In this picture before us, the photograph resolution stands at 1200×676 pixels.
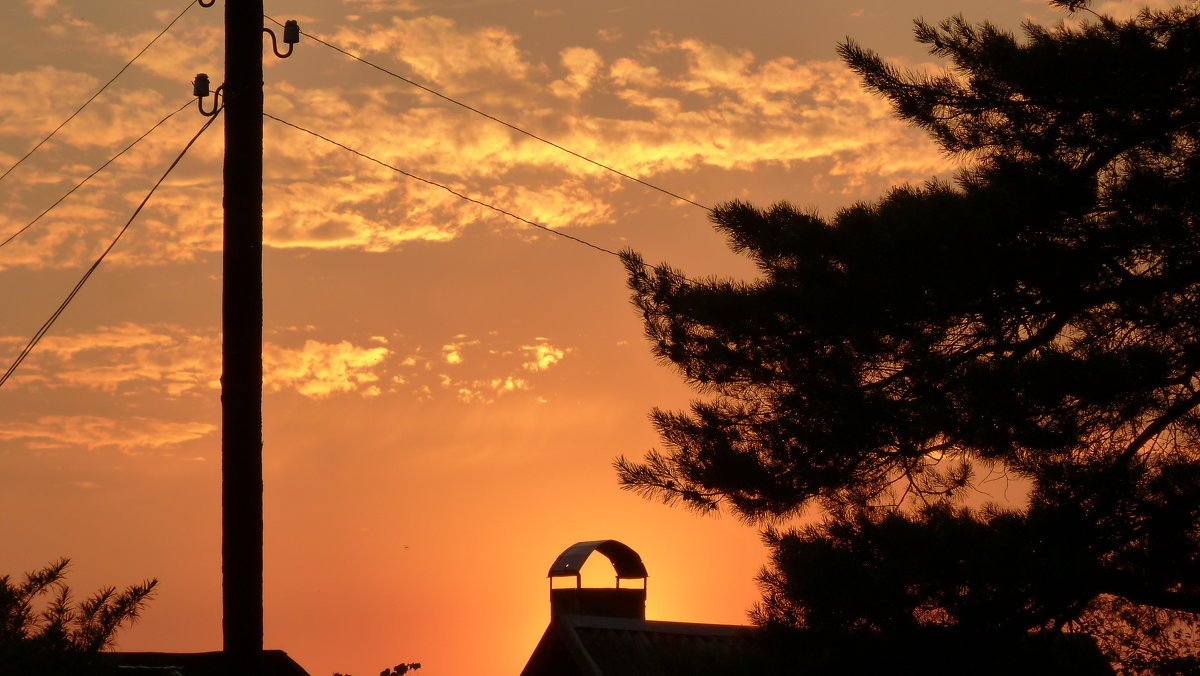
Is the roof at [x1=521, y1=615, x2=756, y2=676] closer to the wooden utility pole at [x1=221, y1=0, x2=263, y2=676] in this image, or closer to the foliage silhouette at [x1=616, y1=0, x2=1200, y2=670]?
the foliage silhouette at [x1=616, y1=0, x2=1200, y2=670]

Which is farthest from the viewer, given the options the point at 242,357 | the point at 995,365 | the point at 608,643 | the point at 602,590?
the point at 602,590

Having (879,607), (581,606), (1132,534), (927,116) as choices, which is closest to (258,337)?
(879,607)

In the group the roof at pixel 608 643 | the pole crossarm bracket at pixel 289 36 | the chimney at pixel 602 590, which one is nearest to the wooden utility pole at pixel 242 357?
the pole crossarm bracket at pixel 289 36

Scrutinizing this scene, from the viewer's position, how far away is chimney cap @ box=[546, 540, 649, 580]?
1817cm

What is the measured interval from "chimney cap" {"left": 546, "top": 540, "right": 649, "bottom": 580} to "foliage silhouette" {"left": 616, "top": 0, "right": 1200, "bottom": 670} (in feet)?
19.5

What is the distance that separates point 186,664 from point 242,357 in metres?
4.82

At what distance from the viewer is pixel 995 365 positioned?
10109 millimetres

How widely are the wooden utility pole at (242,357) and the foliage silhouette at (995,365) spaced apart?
4263 millimetres

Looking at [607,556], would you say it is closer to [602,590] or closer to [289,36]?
[602,590]

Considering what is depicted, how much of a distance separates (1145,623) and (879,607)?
3086 millimetres

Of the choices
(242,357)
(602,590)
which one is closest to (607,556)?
(602,590)

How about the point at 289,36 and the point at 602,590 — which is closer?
the point at 289,36

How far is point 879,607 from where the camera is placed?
948 centimetres

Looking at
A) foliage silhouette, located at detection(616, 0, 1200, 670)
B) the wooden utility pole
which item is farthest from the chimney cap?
the wooden utility pole
